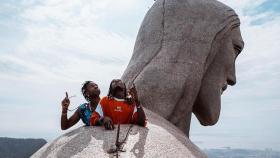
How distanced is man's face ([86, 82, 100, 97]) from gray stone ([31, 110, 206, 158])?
1.39ft

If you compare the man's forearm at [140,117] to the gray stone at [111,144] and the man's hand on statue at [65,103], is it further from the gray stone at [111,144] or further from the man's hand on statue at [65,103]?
the man's hand on statue at [65,103]

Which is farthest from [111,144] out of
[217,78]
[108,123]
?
[217,78]

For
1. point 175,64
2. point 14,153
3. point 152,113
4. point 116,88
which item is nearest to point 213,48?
point 175,64

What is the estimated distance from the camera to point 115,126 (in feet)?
16.7

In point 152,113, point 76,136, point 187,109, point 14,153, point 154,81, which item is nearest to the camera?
point 76,136

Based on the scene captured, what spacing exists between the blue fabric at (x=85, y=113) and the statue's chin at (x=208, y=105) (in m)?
2.82

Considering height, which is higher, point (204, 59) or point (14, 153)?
point (204, 59)

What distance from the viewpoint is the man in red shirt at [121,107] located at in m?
5.14

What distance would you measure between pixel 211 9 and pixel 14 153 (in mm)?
48805

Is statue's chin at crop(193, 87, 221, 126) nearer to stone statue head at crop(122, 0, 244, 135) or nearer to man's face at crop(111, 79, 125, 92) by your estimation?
stone statue head at crop(122, 0, 244, 135)

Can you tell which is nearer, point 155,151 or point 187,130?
point 155,151

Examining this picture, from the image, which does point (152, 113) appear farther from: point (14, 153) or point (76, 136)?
point (14, 153)

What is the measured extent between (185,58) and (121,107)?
7.83 feet

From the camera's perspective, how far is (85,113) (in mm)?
5367
